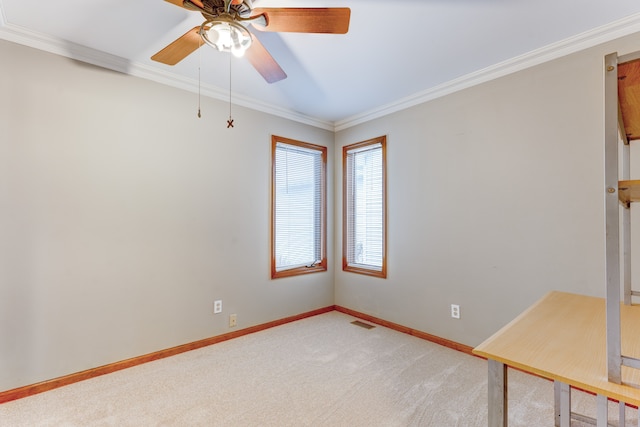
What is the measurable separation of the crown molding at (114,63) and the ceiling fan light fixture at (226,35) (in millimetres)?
1364

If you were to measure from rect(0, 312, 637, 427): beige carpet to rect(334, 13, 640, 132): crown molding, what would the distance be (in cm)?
239

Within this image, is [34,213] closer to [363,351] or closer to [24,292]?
[24,292]

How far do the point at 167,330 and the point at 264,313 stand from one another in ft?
3.27

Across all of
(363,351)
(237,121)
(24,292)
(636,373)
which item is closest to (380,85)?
(237,121)

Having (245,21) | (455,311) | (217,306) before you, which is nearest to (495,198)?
(455,311)

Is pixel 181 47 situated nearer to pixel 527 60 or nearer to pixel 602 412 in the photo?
pixel 602 412

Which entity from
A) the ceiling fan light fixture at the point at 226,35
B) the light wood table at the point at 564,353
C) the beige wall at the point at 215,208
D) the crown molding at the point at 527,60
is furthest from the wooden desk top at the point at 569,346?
the crown molding at the point at 527,60

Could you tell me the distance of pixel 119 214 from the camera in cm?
248

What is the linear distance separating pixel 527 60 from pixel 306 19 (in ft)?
6.33

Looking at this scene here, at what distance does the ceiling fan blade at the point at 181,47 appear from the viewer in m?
1.67

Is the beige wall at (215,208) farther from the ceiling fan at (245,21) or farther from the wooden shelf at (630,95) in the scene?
the ceiling fan at (245,21)

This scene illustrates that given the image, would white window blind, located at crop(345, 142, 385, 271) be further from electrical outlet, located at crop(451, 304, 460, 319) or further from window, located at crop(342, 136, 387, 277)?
electrical outlet, located at crop(451, 304, 460, 319)

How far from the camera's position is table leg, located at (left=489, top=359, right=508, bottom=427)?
937mm

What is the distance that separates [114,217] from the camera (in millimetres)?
2461
